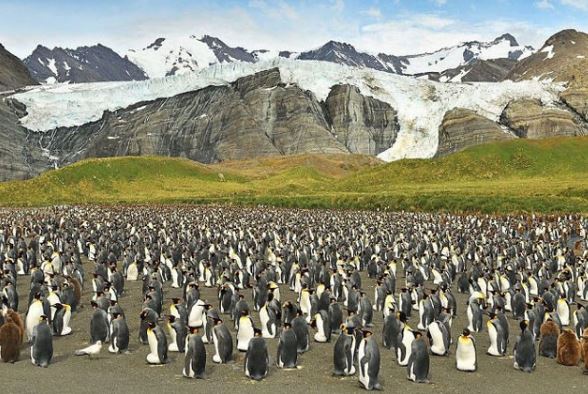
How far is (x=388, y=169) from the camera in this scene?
77688mm

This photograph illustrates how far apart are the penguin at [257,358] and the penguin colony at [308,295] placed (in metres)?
0.03

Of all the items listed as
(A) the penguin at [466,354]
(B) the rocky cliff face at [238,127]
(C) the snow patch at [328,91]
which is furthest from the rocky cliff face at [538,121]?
(A) the penguin at [466,354]

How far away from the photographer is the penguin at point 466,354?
12.4m

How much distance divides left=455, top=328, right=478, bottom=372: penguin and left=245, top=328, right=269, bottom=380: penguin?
390 cm

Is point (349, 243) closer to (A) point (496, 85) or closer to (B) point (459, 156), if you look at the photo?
(B) point (459, 156)

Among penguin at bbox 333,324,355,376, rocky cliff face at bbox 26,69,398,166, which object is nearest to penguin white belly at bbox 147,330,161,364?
penguin at bbox 333,324,355,376

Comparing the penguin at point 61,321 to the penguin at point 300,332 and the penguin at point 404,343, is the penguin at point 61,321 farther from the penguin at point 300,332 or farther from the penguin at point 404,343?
the penguin at point 404,343

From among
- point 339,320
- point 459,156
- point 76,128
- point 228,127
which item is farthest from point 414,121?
point 339,320

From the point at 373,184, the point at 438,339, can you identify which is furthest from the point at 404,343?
the point at 373,184

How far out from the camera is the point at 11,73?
172625 millimetres

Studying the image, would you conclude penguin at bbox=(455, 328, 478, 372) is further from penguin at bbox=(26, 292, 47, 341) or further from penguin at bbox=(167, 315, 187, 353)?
penguin at bbox=(26, 292, 47, 341)

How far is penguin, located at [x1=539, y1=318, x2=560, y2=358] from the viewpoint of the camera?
43.9ft

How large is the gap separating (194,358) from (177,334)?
1.77 metres

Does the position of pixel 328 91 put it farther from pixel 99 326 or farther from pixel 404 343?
pixel 404 343
